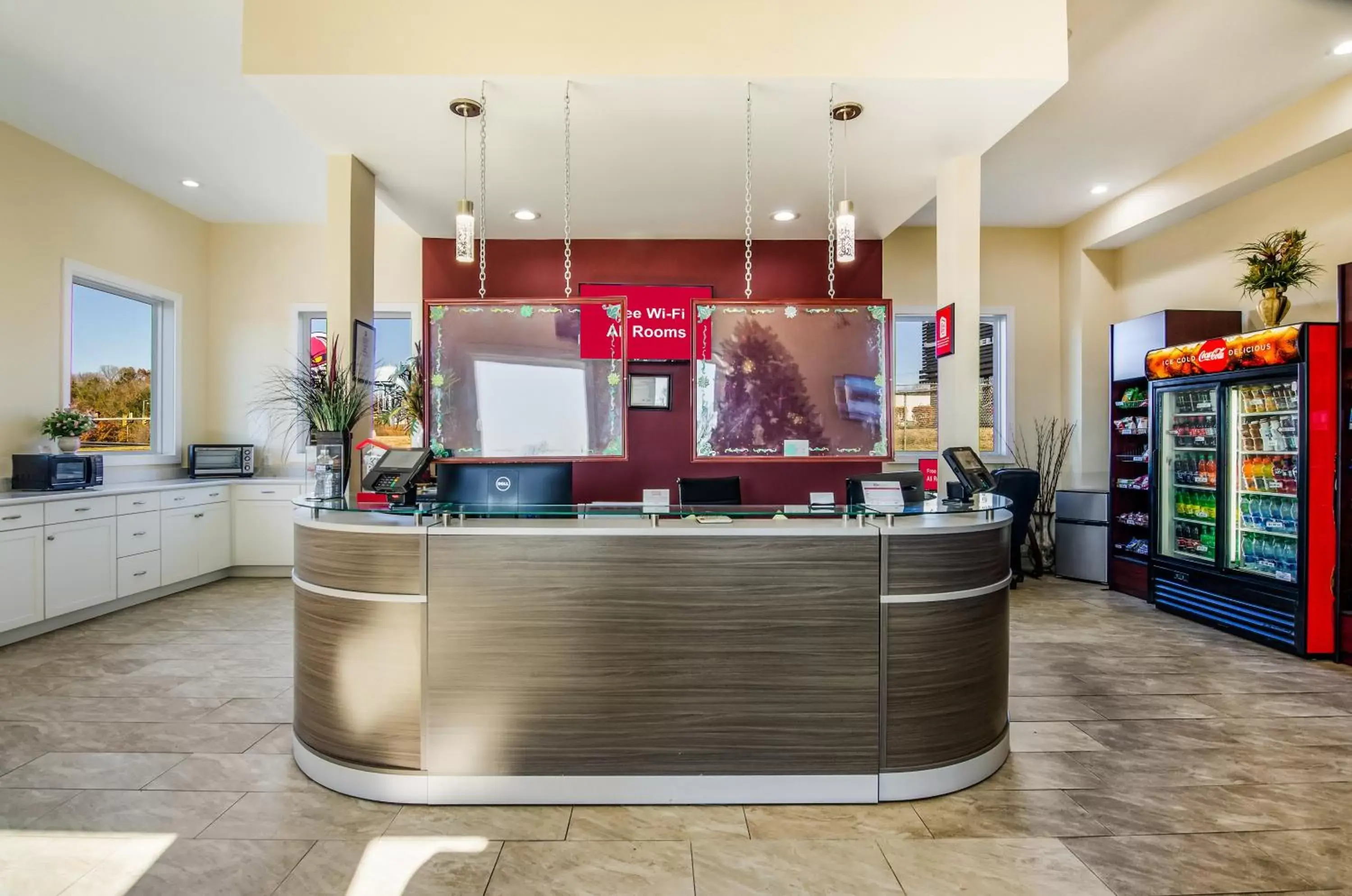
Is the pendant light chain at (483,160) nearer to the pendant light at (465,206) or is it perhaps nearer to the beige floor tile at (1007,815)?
the pendant light at (465,206)

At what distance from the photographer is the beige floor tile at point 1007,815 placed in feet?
7.33

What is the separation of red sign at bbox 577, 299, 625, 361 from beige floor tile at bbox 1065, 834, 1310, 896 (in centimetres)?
292

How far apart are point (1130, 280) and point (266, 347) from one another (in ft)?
27.1

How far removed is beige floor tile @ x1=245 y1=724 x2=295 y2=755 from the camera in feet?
9.23

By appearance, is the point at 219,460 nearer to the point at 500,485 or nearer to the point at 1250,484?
the point at 500,485

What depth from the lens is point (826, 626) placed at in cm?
236

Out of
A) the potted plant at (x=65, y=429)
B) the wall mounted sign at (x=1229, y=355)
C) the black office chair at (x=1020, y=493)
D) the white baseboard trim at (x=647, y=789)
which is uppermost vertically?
the wall mounted sign at (x=1229, y=355)

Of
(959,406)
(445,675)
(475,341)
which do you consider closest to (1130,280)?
(959,406)

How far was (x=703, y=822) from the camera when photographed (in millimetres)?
2277

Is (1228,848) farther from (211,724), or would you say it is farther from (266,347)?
(266,347)

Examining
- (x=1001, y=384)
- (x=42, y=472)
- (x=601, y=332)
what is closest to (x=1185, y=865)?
(x=601, y=332)

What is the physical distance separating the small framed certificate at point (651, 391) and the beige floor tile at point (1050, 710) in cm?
337

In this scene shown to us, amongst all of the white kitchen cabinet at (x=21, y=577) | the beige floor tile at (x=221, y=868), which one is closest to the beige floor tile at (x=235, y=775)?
the beige floor tile at (x=221, y=868)

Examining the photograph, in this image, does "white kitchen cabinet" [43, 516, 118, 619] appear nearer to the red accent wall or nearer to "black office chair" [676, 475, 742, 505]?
the red accent wall
